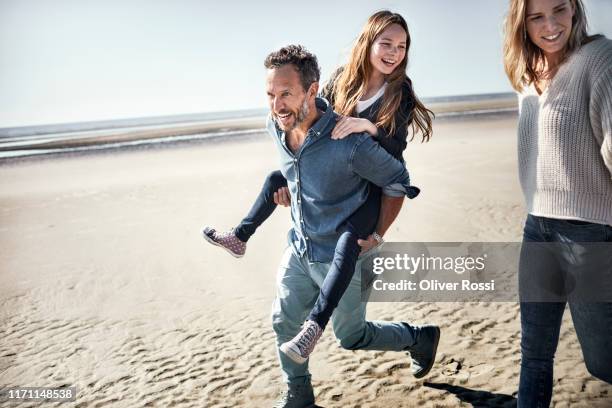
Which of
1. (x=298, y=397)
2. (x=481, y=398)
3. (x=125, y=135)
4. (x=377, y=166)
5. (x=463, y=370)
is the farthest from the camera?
(x=125, y=135)

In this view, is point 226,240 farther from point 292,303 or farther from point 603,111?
point 603,111

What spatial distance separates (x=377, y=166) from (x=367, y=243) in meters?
0.44

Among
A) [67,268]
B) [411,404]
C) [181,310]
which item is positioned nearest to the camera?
[411,404]

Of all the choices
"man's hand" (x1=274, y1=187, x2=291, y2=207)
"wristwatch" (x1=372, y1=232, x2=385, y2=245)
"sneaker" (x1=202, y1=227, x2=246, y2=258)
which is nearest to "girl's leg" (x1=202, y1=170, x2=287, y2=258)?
"sneaker" (x1=202, y1=227, x2=246, y2=258)

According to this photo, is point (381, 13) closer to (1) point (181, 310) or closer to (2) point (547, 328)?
(2) point (547, 328)

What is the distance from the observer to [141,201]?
10.1m

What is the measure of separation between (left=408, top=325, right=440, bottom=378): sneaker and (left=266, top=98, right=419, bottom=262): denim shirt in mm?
956

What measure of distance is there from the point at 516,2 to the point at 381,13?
103cm

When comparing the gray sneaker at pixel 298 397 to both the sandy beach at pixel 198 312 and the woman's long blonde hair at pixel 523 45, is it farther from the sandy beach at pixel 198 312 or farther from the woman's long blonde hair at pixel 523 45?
the woman's long blonde hair at pixel 523 45

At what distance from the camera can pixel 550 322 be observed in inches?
89.7

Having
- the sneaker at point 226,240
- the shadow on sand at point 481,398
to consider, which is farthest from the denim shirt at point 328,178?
the shadow on sand at point 481,398

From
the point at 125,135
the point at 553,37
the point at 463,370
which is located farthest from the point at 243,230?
the point at 125,135

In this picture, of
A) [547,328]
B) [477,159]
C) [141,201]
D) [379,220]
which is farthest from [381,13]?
[477,159]

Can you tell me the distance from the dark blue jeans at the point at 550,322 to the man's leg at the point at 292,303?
3.77ft
